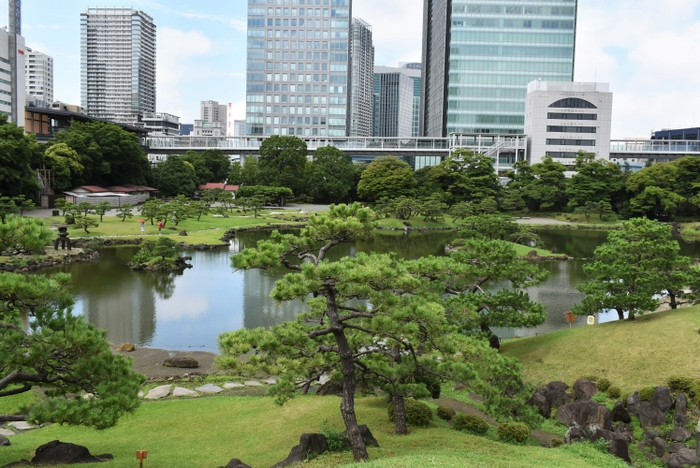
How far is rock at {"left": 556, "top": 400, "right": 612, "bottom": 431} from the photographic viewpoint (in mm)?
11406

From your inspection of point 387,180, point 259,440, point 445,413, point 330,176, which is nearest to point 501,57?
point 330,176

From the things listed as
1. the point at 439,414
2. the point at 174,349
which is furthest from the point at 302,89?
the point at 439,414

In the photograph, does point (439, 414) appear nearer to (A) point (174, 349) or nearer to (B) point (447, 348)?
(B) point (447, 348)

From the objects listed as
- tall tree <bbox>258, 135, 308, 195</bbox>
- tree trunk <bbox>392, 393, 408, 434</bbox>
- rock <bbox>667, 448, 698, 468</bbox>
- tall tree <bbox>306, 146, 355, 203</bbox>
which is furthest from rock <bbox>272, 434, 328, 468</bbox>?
tall tree <bbox>258, 135, 308, 195</bbox>

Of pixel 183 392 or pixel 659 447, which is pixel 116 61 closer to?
pixel 183 392

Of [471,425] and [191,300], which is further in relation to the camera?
[191,300]

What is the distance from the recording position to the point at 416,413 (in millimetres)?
11062

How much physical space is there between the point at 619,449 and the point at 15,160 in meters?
47.9

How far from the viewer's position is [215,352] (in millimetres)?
17797

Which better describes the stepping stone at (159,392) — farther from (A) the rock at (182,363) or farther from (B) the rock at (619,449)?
(B) the rock at (619,449)

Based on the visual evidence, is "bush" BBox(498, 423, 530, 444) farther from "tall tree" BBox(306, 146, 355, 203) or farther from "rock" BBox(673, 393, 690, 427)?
"tall tree" BBox(306, 146, 355, 203)

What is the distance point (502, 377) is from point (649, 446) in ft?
10.4

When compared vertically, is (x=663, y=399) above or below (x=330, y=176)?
below

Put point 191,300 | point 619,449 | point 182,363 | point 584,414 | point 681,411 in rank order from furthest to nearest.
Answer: point 191,300 < point 182,363 < point 584,414 < point 681,411 < point 619,449
